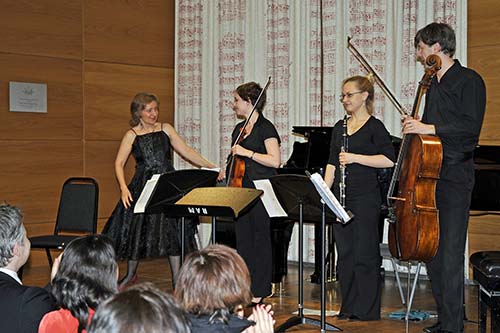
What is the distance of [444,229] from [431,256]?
0.18 metres

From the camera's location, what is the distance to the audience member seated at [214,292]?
241 centimetres

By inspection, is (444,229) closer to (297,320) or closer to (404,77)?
(297,320)

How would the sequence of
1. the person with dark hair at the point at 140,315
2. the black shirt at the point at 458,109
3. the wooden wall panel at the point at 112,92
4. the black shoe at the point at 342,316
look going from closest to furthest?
the person with dark hair at the point at 140,315 < the black shirt at the point at 458,109 < the black shoe at the point at 342,316 < the wooden wall panel at the point at 112,92

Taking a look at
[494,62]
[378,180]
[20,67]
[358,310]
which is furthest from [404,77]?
[20,67]

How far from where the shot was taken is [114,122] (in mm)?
8586

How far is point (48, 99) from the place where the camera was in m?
7.93

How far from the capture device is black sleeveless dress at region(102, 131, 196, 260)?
6336 mm

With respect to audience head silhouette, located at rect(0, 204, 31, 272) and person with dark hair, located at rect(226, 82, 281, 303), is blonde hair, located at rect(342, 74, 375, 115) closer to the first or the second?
person with dark hair, located at rect(226, 82, 281, 303)

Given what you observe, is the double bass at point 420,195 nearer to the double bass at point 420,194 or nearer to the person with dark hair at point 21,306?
the double bass at point 420,194

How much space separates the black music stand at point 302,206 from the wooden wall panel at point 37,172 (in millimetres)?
3697

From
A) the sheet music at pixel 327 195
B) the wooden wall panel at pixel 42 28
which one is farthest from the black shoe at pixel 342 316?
the wooden wall panel at pixel 42 28

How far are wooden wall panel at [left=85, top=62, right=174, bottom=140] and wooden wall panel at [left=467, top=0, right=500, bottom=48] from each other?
11.8ft

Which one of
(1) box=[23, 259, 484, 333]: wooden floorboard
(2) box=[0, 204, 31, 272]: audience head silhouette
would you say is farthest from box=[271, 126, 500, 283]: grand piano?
(2) box=[0, 204, 31, 272]: audience head silhouette

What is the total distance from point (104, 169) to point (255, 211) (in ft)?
10.7
